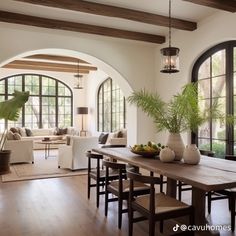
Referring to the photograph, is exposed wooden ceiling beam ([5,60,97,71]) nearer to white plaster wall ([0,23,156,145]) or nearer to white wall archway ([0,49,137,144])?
white wall archway ([0,49,137,144])

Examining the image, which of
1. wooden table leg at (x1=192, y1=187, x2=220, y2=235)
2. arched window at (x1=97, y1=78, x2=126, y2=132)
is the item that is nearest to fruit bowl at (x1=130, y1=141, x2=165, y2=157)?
wooden table leg at (x1=192, y1=187, x2=220, y2=235)

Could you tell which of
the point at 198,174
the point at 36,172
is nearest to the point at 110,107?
the point at 36,172

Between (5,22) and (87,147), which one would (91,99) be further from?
(5,22)

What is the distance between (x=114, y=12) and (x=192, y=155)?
9.35 ft

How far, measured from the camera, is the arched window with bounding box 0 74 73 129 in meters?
10.5

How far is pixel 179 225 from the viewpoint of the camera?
9.35 feet

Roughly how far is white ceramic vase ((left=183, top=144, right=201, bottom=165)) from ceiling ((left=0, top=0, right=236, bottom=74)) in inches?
91.5

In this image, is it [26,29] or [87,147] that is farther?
[87,147]

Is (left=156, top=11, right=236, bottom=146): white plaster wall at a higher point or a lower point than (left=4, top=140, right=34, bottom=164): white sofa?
higher

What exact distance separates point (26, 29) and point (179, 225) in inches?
182

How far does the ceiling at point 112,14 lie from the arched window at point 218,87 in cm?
74

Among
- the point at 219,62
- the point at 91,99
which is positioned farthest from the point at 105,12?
the point at 91,99

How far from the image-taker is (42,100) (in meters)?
11.0

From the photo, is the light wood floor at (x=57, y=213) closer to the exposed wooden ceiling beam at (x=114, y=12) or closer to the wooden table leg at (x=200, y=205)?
the wooden table leg at (x=200, y=205)
